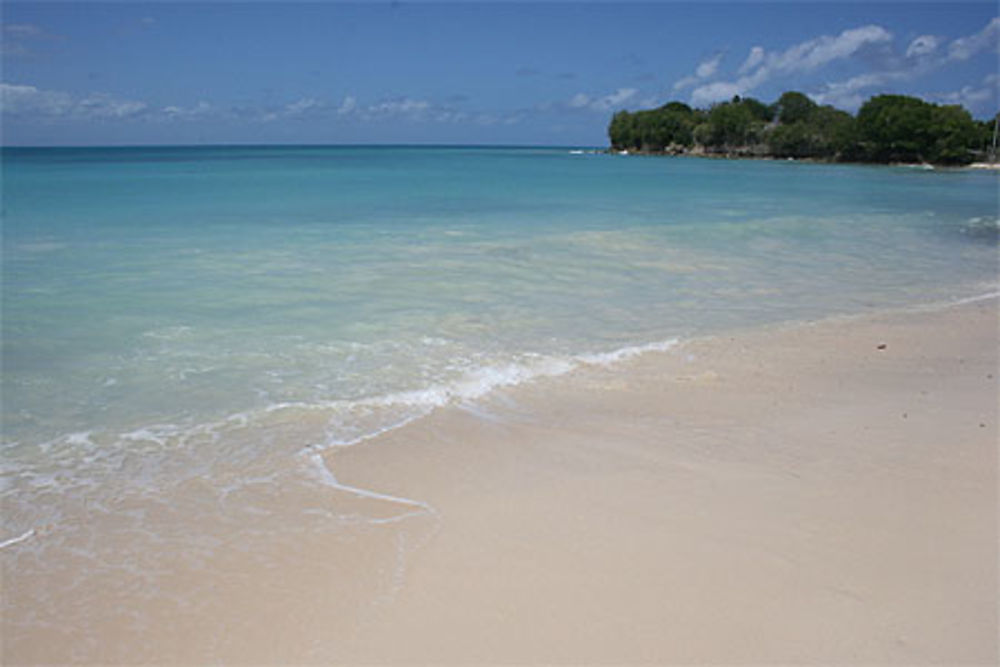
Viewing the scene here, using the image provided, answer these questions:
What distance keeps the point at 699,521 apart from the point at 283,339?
4.69 m

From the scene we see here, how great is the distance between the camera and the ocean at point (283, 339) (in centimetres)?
343

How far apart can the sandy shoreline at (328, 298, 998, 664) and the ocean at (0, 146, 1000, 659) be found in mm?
335

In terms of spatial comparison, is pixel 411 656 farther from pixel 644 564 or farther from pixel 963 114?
pixel 963 114

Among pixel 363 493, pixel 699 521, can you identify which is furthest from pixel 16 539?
pixel 699 521

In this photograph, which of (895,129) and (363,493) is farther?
(895,129)

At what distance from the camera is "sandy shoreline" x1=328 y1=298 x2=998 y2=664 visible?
2746 millimetres

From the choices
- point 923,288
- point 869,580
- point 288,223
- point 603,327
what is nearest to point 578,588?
point 869,580

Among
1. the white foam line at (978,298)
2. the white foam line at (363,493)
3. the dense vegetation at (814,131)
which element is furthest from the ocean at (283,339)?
the dense vegetation at (814,131)

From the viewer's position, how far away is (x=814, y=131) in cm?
8244

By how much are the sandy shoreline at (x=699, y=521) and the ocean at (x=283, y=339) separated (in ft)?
1.10

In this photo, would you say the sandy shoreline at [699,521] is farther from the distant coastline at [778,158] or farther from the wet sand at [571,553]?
the distant coastline at [778,158]

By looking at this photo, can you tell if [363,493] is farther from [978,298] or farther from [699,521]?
[978,298]

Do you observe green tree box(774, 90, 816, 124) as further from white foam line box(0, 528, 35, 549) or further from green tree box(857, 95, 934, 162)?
white foam line box(0, 528, 35, 549)

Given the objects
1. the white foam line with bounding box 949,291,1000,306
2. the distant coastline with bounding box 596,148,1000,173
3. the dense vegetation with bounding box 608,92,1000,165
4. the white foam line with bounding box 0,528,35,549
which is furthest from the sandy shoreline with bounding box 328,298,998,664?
the dense vegetation with bounding box 608,92,1000,165
